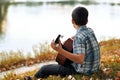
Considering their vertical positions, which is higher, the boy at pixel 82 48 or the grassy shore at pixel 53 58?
the boy at pixel 82 48

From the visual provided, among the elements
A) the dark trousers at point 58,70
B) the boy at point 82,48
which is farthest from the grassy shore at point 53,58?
the boy at point 82,48

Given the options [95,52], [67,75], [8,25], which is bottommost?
[8,25]

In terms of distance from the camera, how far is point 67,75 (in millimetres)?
9016

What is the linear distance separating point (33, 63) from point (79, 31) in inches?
276

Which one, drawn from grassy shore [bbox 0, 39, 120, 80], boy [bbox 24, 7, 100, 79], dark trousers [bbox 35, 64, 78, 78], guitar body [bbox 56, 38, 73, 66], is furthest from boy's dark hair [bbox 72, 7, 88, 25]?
grassy shore [bbox 0, 39, 120, 80]

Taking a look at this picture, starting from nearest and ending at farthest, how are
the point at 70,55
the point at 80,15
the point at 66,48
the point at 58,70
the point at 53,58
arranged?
the point at 70,55 → the point at 80,15 → the point at 66,48 → the point at 58,70 → the point at 53,58

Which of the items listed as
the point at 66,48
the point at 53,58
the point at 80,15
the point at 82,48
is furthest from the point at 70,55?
the point at 53,58

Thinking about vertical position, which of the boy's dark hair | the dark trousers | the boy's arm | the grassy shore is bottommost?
the grassy shore

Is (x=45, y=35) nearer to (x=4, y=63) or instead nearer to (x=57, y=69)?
(x=4, y=63)

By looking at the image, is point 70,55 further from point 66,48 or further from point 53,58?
point 53,58

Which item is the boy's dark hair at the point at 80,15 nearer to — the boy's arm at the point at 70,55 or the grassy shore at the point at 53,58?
the boy's arm at the point at 70,55

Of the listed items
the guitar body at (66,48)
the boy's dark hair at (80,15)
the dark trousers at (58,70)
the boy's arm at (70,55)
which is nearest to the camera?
the boy's arm at (70,55)

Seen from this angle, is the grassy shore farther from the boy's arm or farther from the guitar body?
the boy's arm

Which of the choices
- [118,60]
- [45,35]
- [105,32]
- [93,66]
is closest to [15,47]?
[45,35]
